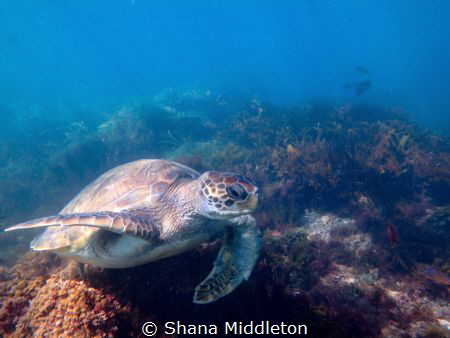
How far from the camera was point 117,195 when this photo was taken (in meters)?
3.75

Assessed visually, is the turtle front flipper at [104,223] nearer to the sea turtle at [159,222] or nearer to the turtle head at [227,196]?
the sea turtle at [159,222]

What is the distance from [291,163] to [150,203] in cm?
558

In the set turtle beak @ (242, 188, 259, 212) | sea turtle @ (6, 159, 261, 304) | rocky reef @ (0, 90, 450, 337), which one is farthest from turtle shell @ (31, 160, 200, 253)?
turtle beak @ (242, 188, 259, 212)

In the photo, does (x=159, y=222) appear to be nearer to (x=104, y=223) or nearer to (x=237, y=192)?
(x=104, y=223)

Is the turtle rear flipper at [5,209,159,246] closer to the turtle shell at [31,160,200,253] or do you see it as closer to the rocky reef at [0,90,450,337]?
the turtle shell at [31,160,200,253]

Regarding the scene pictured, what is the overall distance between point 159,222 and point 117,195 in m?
0.86

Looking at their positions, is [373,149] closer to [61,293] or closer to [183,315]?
[183,315]

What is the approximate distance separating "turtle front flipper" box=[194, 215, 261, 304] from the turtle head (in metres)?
0.77

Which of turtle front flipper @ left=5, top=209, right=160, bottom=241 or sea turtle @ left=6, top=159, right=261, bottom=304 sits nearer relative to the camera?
turtle front flipper @ left=5, top=209, right=160, bottom=241

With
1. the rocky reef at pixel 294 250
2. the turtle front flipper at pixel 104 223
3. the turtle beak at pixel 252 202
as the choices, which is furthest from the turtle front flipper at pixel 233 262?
the turtle front flipper at pixel 104 223

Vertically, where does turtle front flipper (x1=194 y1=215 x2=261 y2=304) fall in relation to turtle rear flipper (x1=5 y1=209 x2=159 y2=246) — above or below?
below

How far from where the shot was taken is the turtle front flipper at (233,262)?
130 inches

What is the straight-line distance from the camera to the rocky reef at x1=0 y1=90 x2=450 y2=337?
3.26 m

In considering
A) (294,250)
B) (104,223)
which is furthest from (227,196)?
(294,250)
